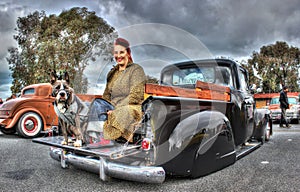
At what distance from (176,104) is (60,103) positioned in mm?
1461

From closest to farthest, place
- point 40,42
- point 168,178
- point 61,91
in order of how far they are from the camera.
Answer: point 61,91 < point 168,178 < point 40,42

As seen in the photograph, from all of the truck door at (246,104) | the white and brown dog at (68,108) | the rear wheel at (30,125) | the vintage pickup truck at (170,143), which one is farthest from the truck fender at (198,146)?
the rear wheel at (30,125)

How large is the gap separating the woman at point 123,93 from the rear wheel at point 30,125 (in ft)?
17.9

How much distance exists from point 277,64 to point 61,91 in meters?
39.0

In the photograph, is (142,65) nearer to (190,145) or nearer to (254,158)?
(190,145)

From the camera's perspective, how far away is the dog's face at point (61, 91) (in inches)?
132

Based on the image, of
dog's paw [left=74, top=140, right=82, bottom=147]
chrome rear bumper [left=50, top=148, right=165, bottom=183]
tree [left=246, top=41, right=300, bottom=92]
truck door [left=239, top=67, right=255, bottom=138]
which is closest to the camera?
chrome rear bumper [left=50, top=148, right=165, bottom=183]

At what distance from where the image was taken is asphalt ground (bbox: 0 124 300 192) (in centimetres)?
335

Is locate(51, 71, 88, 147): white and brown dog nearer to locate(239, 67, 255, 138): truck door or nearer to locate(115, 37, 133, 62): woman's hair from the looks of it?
locate(115, 37, 133, 62): woman's hair

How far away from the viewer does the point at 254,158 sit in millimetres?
5055

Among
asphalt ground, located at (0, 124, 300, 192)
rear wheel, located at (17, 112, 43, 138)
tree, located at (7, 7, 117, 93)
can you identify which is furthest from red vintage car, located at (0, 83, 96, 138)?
tree, located at (7, 7, 117, 93)

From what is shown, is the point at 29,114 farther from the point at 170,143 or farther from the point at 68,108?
the point at 170,143

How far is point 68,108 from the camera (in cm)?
345

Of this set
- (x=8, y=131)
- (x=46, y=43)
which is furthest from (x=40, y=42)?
(x=8, y=131)
